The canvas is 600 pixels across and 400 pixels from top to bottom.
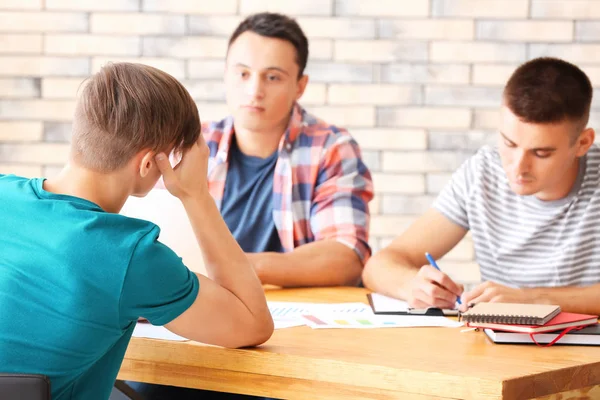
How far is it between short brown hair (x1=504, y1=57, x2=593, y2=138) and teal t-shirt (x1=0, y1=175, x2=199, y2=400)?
111 centimetres

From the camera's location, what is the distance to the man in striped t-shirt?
191 centimetres

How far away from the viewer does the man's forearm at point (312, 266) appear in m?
2.03

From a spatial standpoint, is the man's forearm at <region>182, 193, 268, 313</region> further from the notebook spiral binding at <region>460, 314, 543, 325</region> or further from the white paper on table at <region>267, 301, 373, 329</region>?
the notebook spiral binding at <region>460, 314, 543, 325</region>

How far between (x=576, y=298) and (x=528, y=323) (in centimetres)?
35

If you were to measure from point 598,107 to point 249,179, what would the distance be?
1472 mm

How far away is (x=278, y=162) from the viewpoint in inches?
94.6

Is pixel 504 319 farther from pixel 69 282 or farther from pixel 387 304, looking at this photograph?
pixel 69 282

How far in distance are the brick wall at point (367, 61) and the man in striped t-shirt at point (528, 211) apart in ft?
3.10

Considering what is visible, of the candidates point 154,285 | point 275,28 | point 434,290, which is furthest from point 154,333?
point 275,28

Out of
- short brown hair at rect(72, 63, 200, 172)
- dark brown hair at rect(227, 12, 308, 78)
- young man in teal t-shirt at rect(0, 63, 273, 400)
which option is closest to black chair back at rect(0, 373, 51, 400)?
young man in teal t-shirt at rect(0, 63, 273, 400)

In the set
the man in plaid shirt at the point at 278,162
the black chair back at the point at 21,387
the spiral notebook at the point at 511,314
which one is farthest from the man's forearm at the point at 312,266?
the black chair back at the point at 21,387

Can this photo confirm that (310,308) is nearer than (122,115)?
No

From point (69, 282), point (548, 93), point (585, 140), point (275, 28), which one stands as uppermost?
point (275, 28)

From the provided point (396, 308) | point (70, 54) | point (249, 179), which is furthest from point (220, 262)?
point (70, 54)
